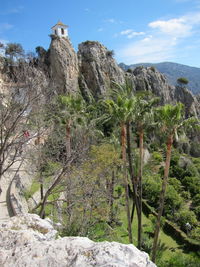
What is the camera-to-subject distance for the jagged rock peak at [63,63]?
45125mm

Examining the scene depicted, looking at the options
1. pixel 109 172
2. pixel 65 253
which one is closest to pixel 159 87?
pixel 109 172

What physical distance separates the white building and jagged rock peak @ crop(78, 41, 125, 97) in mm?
4421

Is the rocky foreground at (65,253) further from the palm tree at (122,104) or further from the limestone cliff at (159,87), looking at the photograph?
the limestone cliff at (159,87)

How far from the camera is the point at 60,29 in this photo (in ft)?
168

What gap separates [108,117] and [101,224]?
716 centimetres

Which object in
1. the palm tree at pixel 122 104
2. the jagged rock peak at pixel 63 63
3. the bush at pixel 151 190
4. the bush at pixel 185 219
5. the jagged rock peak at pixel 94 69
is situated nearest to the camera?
the palm tree at pixel 122 104

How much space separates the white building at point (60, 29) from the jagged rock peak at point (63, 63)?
3676 millimetres

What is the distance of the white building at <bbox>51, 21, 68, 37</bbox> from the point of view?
50.6 m

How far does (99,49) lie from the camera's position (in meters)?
52.8

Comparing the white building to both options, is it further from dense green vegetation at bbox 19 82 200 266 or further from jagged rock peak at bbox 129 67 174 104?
dense green vegetation at bbox 19 82 200 266

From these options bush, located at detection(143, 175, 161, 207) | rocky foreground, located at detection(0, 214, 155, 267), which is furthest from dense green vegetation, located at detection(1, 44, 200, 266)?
rocky foreground, located at detection(0, 214, 155, 267)

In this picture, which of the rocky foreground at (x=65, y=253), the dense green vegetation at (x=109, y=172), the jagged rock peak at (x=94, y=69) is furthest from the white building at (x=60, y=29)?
the rocky foreground at (x=65, y=253)

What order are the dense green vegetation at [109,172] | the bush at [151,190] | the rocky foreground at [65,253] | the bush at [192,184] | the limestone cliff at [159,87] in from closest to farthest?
the rocky foreground at [65,253] < the dense green vegetation at [109,172] < the bush at [151,190] < the bush at [192,184] < the limestone cliff at [159,87]

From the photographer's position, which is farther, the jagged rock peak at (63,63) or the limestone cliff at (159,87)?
the limestone cliff at (159,87)
